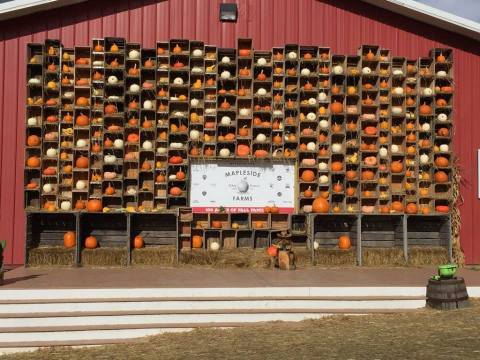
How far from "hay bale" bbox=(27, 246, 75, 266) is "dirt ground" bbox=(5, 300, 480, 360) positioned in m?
3.76

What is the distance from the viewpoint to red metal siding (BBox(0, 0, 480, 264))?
1048cm

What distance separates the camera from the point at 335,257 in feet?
33.4

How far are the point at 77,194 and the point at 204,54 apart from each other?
12.1ft

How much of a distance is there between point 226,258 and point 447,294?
394 cm

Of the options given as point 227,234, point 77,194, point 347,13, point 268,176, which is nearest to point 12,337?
point 77,194

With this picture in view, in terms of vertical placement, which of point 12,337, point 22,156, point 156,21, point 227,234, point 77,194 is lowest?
point 12,337

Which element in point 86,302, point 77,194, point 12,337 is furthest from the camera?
point 77,194

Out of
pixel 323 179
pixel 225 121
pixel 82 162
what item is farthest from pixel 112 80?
pixel 323 179

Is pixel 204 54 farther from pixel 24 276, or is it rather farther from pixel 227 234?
pixel 24 276

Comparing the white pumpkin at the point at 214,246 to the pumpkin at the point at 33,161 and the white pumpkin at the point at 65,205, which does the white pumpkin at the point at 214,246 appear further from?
the pumpkin at the point at 33,161

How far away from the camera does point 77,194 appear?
34.3 feet

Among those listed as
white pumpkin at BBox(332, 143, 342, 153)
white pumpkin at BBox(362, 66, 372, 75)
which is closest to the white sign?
white pumpkin at BBox(332, 143, 342, 153)

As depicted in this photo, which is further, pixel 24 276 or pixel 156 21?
pixel 156 21

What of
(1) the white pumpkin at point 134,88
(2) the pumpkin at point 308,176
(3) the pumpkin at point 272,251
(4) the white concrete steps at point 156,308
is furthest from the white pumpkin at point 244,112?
(4) the white concrete steps at point 156,308
